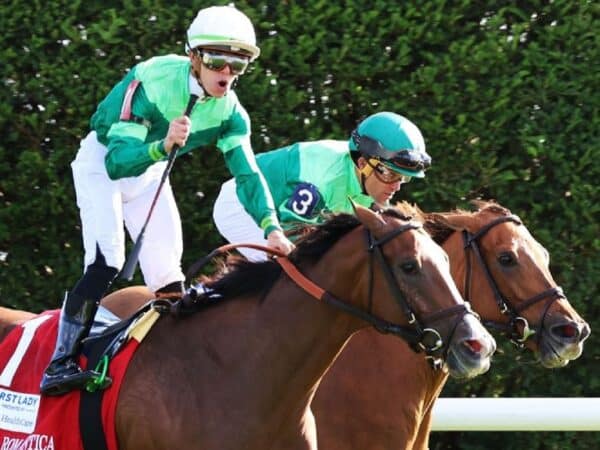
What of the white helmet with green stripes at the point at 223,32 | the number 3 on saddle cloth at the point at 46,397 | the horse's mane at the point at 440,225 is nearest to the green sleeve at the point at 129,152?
the white helmet with green stripes at the point at 223,32

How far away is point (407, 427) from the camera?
17.8ft

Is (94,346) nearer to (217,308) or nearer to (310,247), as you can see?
(217,308)

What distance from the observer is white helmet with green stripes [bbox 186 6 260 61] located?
16.5ft

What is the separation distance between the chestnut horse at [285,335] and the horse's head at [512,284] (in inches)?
41.1

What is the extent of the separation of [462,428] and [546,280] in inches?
47.1

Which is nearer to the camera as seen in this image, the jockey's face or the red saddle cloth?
the red saddle cloth

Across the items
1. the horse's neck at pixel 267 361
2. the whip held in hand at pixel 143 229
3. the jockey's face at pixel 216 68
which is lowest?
the horse's neck at pixel 267 361

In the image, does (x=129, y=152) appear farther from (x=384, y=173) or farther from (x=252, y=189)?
(x=384, y=173)

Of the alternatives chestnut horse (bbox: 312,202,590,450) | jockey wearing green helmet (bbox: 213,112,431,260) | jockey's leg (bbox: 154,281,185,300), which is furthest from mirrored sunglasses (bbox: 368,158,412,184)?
jockey's leg (bbox: 154,281,185,300)

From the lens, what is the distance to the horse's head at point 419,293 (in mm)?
4324

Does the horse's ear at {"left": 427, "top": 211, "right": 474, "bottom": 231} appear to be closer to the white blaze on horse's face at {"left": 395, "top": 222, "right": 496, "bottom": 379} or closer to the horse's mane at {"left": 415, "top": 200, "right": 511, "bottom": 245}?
the horse's mane at {"left": 415, "top": 200, "right": 511, "bottom": 245}

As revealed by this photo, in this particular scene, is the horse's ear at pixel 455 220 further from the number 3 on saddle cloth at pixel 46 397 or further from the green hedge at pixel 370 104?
the number 3 on saddle cloth at pixel 46 397

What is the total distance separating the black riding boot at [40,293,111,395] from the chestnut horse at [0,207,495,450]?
0.61 ft

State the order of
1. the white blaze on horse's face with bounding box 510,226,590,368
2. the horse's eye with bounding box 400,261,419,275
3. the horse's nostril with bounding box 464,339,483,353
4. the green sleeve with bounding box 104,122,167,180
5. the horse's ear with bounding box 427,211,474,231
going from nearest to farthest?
the horse's nostril with bounding box 464,339,483,353
the horse's eye with bounding box 400,261,419,275
the green sleeve with bounding box 104,122,167,180
the white blaze on horse's face with bounding box 510,226,590,368
the horse's ear with bounding box 427,211,474,231
